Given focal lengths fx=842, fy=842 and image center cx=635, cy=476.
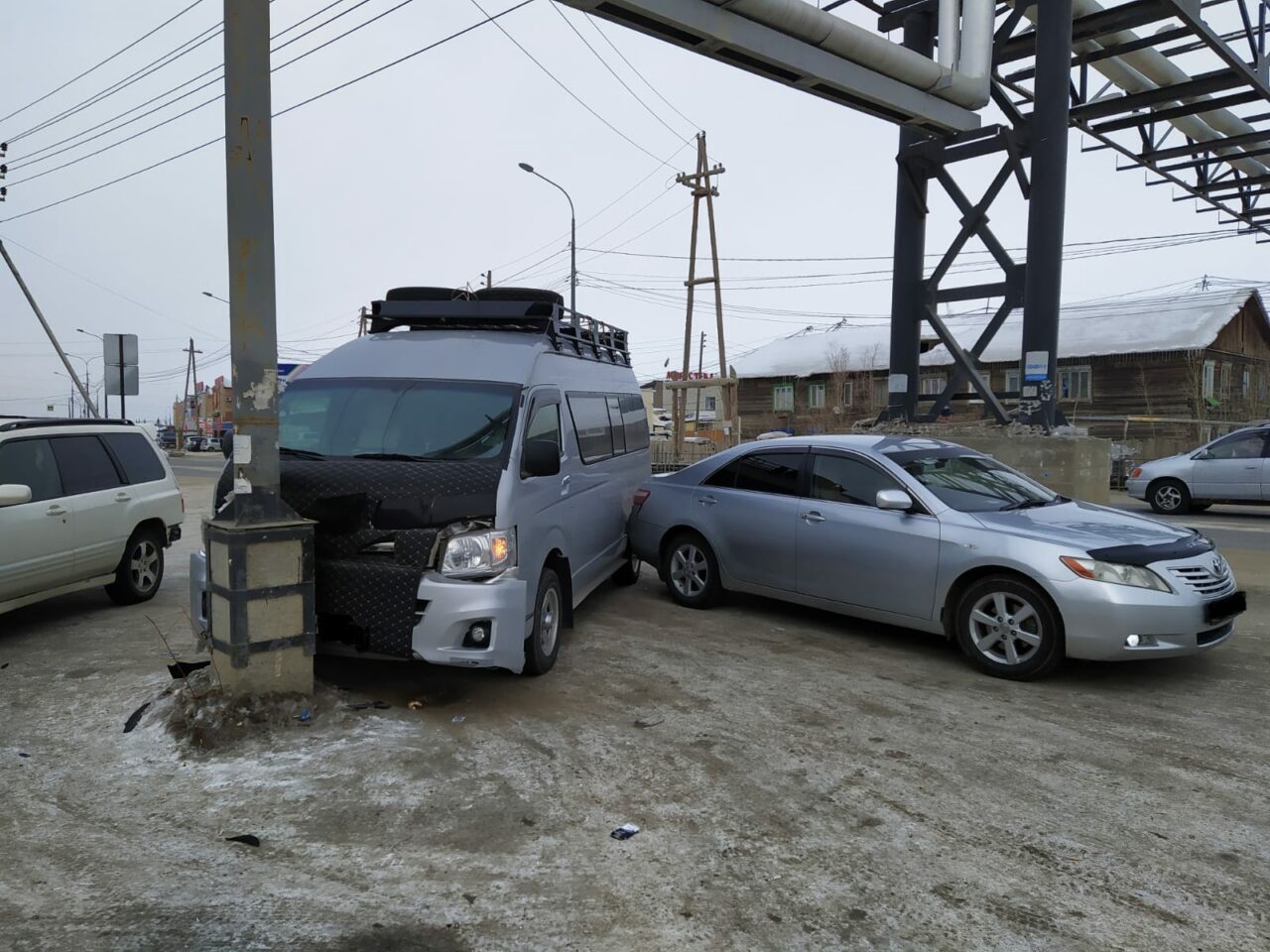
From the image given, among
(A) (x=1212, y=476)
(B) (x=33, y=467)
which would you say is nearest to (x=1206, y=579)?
(B) (x=33, y=467)

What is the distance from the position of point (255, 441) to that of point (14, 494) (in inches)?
109

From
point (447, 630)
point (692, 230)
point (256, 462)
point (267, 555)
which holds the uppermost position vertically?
point (692, 230)

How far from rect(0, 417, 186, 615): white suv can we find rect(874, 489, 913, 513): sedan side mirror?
6.10 m

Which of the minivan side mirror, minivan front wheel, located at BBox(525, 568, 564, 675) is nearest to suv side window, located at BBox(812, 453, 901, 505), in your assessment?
minivan front wheel, located at BBox(525, 568, 564, 675)

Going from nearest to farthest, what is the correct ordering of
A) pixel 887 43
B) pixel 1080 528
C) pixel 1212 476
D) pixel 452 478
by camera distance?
pixel 452 478 → pixel 1080 528 → pixel 887 43 → pixel 1212 476

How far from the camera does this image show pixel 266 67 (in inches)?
180

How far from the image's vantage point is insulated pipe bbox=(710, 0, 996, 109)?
30.7 ft

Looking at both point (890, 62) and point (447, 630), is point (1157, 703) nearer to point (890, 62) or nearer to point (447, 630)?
point (447, 630)

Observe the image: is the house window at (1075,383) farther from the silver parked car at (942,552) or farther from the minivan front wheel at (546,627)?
the minivan front wheel at (546,627)

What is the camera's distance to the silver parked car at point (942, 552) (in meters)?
5.12

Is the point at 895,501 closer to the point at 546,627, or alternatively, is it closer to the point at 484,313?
the point at 546,627

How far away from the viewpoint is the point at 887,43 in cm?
1039

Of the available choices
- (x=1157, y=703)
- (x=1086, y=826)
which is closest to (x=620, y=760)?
(x=1086, y=826)

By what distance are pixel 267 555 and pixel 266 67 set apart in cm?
265
